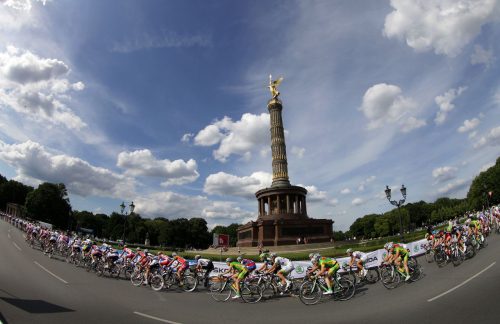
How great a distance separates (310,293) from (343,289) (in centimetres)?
133

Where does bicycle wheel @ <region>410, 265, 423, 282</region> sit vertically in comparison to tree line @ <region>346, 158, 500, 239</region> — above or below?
below

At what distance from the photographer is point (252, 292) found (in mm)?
12703

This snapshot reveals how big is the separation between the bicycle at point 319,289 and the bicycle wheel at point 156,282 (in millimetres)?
7178

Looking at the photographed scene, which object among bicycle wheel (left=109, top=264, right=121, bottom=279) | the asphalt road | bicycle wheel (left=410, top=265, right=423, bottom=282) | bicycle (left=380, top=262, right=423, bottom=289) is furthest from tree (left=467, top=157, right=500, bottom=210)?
bicycle wheel (left=109, top=264, right=121, bottom=279)

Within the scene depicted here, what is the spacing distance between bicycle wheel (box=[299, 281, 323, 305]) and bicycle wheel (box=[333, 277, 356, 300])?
0.64m

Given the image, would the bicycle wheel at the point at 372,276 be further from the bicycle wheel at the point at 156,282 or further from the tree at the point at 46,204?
the tree at the point at 46,204

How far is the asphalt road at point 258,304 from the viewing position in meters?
8.57

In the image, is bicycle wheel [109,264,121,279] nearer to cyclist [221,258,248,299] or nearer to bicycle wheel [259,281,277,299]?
cyclist [221,258,248,299]

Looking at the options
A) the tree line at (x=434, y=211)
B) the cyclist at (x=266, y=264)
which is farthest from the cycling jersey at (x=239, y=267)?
the tree line at (x=434, y=211)

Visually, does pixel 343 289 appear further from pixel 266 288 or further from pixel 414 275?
pixel 414 275

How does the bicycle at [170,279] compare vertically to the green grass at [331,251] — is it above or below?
below

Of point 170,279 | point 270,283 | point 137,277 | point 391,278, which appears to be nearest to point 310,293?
point 270,283

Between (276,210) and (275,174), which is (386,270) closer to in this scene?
(276,210)

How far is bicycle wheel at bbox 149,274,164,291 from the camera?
14.9 metres
